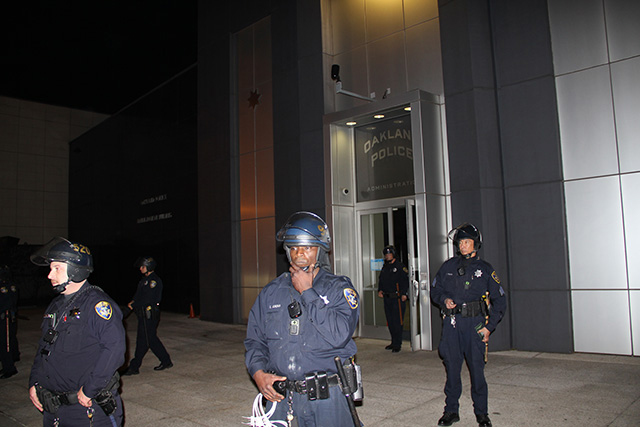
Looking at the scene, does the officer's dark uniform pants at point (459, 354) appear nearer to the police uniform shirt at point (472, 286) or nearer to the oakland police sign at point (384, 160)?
the police uniform shirt at point (472, 286)

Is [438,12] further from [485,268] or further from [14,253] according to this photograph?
[14,253]

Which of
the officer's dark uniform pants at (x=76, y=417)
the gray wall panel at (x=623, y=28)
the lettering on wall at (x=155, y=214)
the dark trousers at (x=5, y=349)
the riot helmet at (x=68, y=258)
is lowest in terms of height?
the dark trousers at (x=5, y=349)

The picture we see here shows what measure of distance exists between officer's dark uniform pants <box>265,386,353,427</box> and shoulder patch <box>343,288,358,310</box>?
50 cm

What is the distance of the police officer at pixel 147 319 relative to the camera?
830 centimetres

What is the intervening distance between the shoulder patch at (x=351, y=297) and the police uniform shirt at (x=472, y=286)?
2.64 meters

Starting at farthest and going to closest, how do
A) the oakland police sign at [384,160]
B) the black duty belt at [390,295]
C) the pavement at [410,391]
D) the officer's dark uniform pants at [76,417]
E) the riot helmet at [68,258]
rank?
the oakland police sign at [384,160], the black duty belt at [390,295], the pavement at [410,391], the riot helmet at [68,258], the officer's dark uniform pants at [76,417]

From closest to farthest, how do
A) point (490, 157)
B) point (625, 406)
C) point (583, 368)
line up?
point (625, 406)
point (583, 368)
point (490, 157)

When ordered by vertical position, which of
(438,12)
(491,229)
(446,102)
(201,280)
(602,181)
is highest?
(438,12)

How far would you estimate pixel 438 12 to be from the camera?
388 inches

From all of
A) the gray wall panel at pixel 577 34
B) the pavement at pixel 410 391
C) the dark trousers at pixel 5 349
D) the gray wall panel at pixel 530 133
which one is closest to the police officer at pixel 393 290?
the pavement at pixel 410 391

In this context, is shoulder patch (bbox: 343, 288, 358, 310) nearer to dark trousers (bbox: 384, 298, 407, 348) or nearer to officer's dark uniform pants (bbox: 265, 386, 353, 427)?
officer's dark uniform pants (bbox: 265, 386, 353, 427)

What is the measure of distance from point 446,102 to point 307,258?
24.4 feet

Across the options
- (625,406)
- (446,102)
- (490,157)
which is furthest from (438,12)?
(625,406)

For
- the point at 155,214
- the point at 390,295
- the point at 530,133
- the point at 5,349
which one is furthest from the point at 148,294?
the point at 155,214
